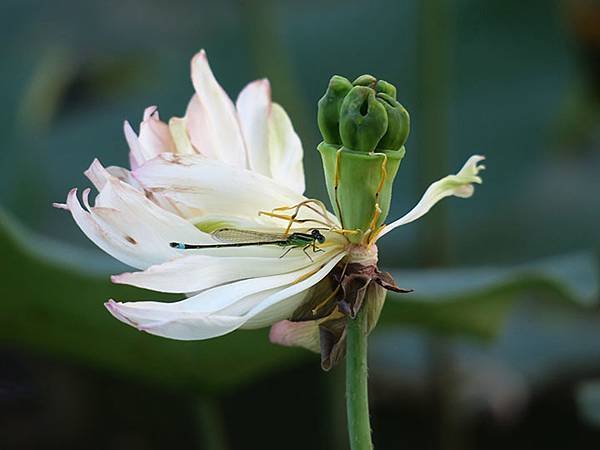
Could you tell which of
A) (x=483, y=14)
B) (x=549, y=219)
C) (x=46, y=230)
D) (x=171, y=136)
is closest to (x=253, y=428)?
(x=46, y=230)

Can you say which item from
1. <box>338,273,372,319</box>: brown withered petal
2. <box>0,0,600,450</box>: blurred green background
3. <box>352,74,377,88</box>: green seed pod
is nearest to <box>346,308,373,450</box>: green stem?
<box>338,273,372,319</box>: brown withered petal

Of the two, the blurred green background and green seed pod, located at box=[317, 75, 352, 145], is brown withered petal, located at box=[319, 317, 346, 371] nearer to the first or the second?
green seed pod, located at box=[317, 75, 352, 145]

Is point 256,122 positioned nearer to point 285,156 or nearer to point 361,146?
point 285,156

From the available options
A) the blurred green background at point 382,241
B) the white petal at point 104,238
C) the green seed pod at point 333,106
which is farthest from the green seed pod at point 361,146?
the blurred green background at point 382,241

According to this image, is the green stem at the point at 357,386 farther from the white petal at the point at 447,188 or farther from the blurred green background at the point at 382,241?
the blurred green background at the point at 382,241

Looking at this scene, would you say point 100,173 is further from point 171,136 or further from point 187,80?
point 187,80
